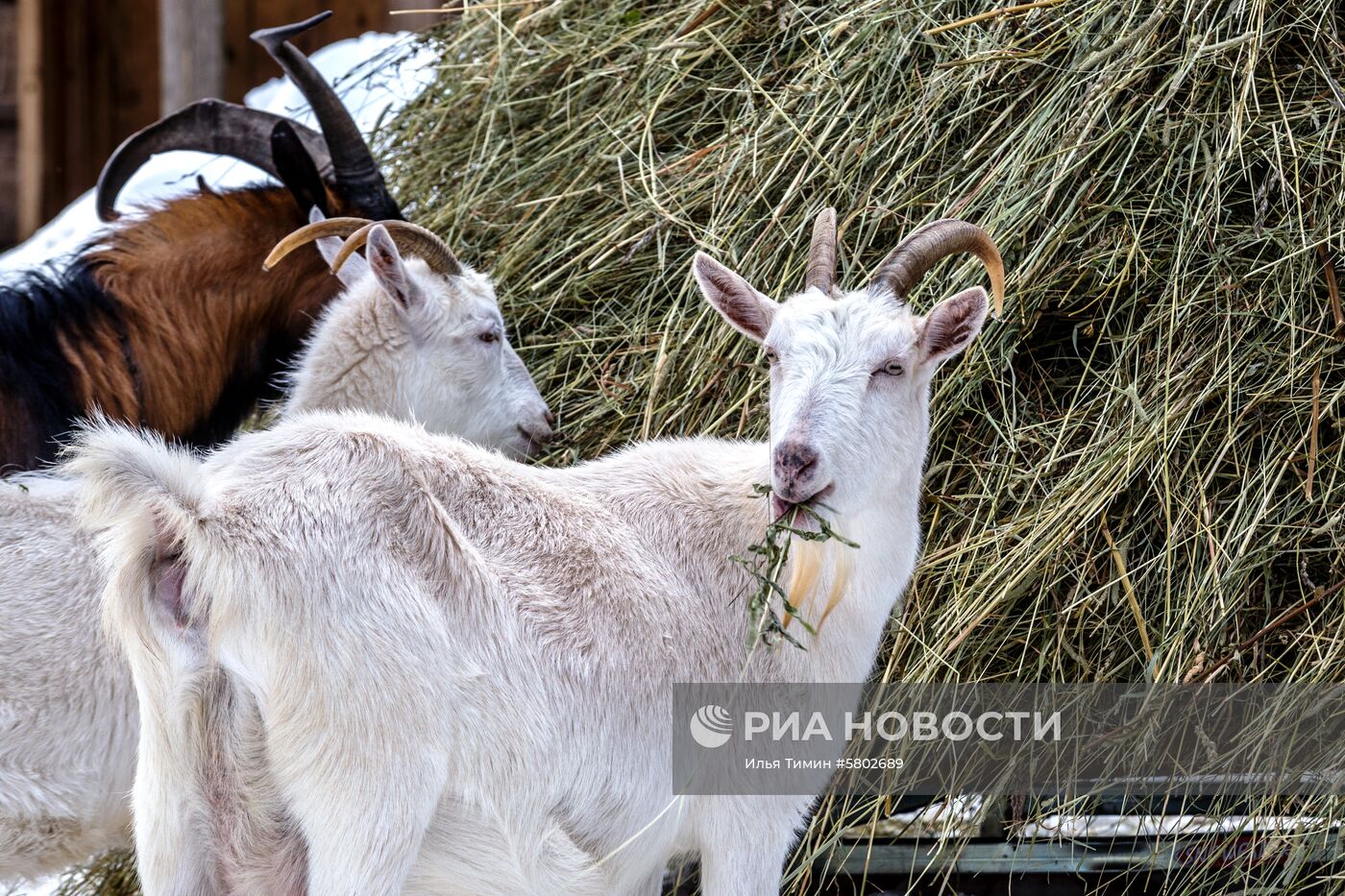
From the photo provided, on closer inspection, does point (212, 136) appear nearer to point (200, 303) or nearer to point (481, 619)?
point (200, 303)

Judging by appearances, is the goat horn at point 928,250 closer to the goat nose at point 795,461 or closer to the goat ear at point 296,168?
the goat nose at point 795,461

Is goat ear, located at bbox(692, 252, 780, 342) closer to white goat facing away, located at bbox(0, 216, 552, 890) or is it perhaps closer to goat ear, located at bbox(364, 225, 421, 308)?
white goat facing away, located at bbox(0, 216, 552, 890)

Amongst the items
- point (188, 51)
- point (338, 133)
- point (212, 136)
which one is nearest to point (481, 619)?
point (338, 133)

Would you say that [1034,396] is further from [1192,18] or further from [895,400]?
[1192,18]

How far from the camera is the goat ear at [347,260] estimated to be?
4.39 m

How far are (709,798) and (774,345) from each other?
3.36ft

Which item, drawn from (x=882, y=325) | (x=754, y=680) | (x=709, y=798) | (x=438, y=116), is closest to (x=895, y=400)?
(x=882, y=325)

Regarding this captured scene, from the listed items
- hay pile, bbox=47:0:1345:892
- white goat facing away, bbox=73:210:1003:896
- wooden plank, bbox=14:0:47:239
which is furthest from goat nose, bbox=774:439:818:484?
wooden plank, bbox=14:0:47:239

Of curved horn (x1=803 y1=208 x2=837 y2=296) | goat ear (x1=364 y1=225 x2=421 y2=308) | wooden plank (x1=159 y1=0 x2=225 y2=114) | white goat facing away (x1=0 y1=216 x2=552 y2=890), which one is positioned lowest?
white goat facing away (x1=0 y1=216 x2=552 y2=890)

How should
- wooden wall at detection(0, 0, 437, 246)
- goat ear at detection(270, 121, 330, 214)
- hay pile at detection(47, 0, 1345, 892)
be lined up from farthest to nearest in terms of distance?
wooden wall at detection(0, 0, 437, 246) → goat ear at detection(270, 121, 330, 214) → hay pile at detection(47, 0, 1345, 892)

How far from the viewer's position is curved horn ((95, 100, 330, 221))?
4.96 m

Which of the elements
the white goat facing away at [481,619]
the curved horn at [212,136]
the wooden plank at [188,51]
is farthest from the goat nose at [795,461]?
the wooden plank at [188,51]

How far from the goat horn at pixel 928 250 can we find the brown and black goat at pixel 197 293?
210cm

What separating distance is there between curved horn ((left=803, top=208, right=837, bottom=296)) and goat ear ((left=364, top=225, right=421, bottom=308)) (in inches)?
49.1
